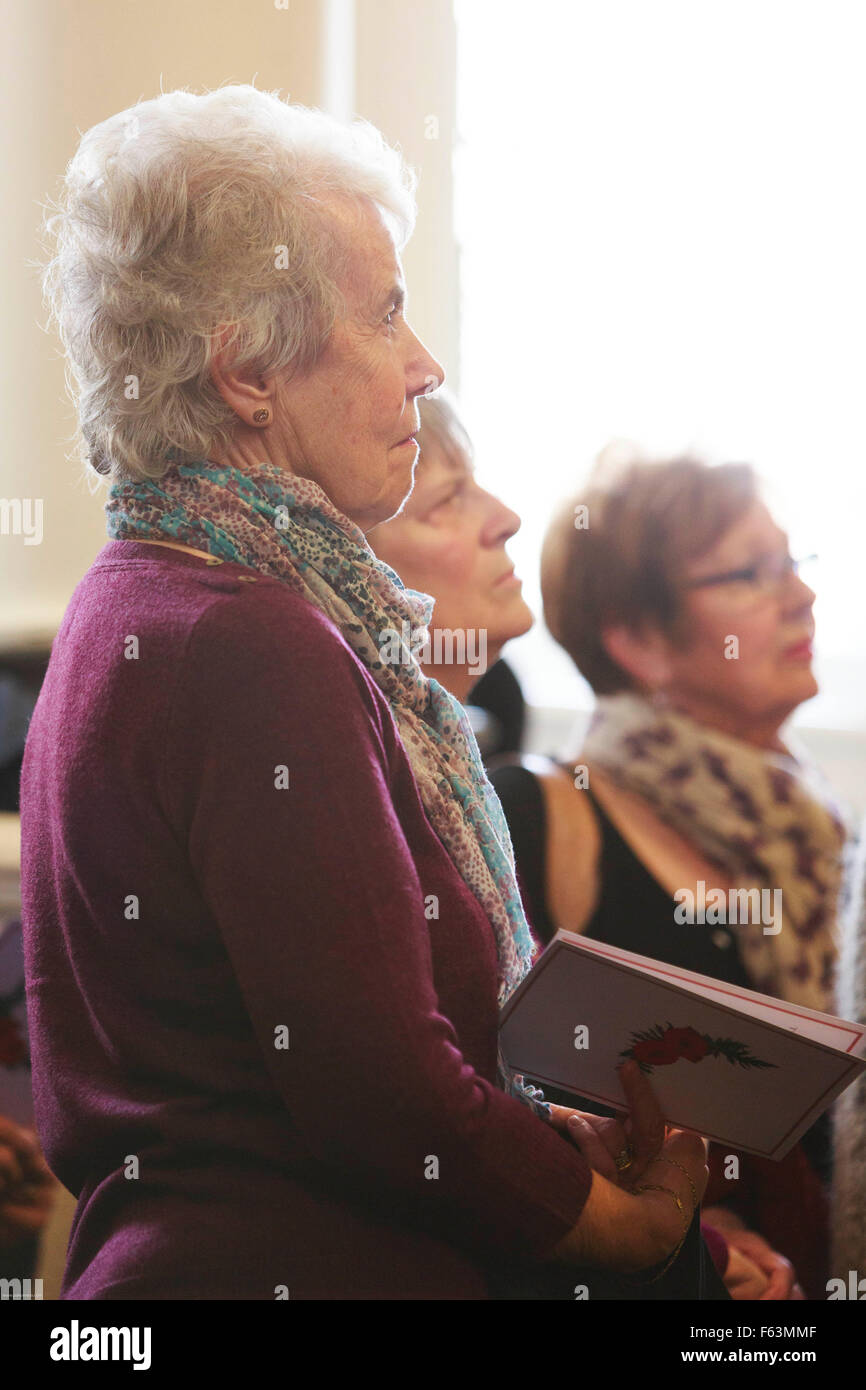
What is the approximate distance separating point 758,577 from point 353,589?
1.10 m

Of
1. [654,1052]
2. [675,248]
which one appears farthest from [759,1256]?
[675,248]

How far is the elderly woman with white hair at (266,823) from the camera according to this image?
765mm

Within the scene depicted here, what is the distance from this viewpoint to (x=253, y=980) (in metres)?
0.76

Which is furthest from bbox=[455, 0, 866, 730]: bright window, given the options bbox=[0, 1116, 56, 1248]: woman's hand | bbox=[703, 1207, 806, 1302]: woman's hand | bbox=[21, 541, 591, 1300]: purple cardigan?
bbox=[21, 541, 591, 1300]: purple cardigan

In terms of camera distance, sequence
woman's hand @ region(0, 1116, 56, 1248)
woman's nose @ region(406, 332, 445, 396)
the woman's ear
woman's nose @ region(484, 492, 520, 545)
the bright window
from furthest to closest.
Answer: the bright window → the woman's ear → woman's hand @ region(0, 1116, 56, 1248) → woman's nose @ region(484, 492, 520, 545) → woman's nose @ region(406, 332, 445, 396)

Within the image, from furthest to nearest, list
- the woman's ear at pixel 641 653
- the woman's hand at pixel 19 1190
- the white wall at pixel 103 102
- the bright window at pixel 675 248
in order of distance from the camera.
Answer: the bright window at pixel 675 248, the white wall at pixel 103 102, the woman's ear at pixel 641 653, the woman's hand at pixel 19 1190

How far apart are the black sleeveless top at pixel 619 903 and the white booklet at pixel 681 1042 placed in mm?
733

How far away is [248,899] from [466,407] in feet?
6.45

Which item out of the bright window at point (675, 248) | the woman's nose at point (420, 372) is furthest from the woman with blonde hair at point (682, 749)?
the woman's nose at point (420, 372)

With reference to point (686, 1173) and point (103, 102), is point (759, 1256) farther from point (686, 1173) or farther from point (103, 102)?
point (103, 102)

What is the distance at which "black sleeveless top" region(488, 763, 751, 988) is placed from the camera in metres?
1.75

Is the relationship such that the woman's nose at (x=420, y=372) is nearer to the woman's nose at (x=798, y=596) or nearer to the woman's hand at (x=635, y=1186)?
the woman's hand at (x=635, y=1186)

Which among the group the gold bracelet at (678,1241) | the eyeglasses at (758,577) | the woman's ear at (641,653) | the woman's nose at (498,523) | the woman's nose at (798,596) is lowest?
the gold bracelet at (678,1241)

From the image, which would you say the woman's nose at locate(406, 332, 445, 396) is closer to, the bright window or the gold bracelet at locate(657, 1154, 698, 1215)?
the gold bracelet at locate(657, 1154, 698, 1215)
